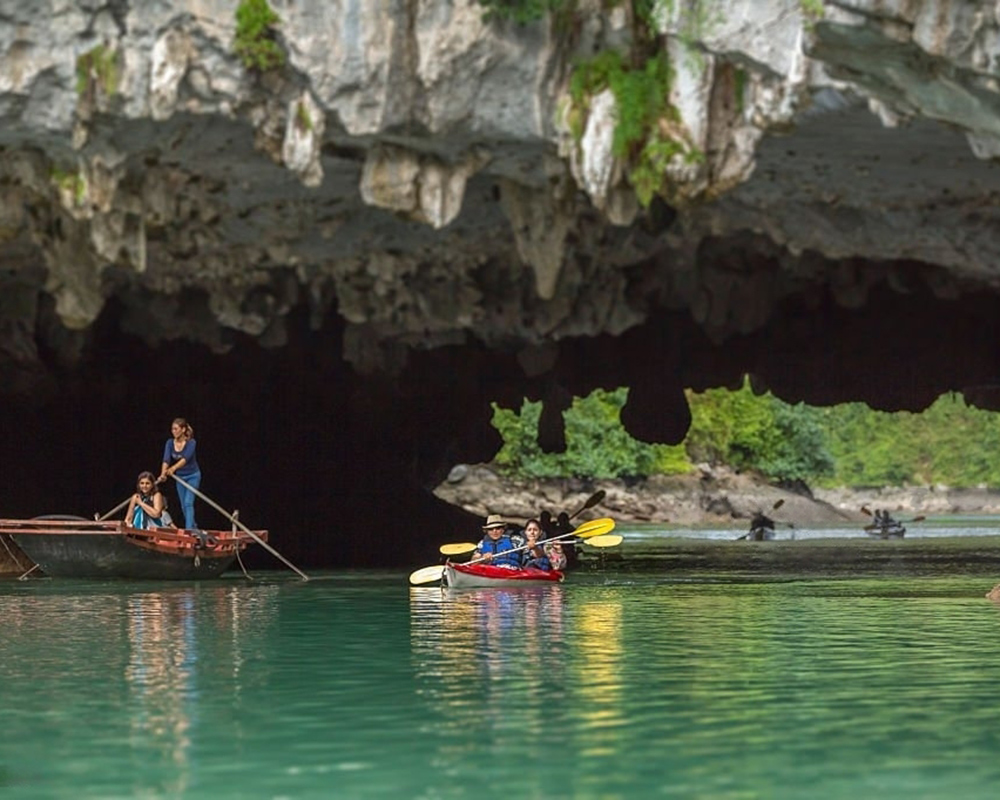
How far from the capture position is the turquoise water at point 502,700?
8.77 m

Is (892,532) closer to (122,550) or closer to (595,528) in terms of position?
(595,528)

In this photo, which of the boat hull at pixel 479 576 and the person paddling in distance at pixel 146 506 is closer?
the boat hull at pixel 479 576

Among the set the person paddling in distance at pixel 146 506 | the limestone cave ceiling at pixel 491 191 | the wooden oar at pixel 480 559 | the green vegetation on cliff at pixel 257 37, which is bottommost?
the wooden oar at pixel 480 559

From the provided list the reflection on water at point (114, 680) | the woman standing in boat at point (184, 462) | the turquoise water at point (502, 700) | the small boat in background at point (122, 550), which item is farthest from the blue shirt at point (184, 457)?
the turquoise water at point (502, 700)

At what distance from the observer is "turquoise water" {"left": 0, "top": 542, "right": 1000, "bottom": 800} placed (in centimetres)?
877

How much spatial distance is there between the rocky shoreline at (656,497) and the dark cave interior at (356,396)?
28893mm

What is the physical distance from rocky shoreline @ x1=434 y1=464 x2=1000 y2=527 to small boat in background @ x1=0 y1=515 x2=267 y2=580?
42.6 meters

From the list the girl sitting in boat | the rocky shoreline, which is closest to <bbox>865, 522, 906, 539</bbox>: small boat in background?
the rocky shoreline

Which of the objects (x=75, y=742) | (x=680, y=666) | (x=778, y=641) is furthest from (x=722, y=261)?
(x=75, y=742)

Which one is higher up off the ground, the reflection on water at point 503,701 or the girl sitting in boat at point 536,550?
the girl sitting in boat at point 536,550

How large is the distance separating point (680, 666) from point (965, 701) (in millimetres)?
2641

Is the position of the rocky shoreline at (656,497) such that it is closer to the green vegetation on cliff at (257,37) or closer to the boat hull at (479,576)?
the boat hull at (479,576)

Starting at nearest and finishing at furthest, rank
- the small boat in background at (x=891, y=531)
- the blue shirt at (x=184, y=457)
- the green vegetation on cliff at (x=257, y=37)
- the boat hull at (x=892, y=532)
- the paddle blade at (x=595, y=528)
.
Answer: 1. the green vegetation on cliff at (x=257, y=37)
2. the blue shirt at (x=184, y=457)
3. the paddle blade at (x=595, y=528)
4. the boat hull at (x=892, y=532)
5. the small boat in background at (x=891, y=531)

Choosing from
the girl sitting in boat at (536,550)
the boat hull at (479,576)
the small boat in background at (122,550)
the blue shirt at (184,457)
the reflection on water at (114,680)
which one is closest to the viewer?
the reflection on water at (114,680)
